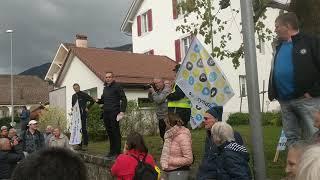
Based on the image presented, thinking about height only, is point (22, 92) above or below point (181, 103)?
above

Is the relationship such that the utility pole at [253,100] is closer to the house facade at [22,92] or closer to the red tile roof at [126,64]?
the red tile roof at [126,64]

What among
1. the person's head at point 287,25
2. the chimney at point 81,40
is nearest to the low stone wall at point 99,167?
the person's head at point 287,25

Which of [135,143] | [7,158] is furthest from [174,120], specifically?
[7,158]

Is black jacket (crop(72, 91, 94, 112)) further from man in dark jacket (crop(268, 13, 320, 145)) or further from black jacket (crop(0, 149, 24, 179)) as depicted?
man in dark jacket (crop(268, 13, 320, 145))

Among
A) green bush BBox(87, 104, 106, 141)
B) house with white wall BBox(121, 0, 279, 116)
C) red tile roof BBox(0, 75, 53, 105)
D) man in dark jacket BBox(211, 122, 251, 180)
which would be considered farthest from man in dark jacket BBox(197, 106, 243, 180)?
red tile roof BBox(0, 75, 53, 105)

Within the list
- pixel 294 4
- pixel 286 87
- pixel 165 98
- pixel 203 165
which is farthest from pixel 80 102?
pixel 286 87

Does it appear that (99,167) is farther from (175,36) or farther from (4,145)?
(175,36)

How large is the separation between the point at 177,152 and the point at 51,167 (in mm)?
5532

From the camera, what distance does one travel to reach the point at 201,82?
311 inches

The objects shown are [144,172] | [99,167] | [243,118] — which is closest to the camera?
[144,172]

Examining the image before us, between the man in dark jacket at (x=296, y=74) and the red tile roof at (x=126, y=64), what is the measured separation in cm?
2165

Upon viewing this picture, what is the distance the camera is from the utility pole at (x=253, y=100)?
519cm

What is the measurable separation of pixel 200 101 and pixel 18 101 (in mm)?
71185

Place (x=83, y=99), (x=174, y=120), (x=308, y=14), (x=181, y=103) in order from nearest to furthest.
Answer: (x=174, y=120) < (x=181, y=103) < (x=308, y=14) < (x=83, y=99)
